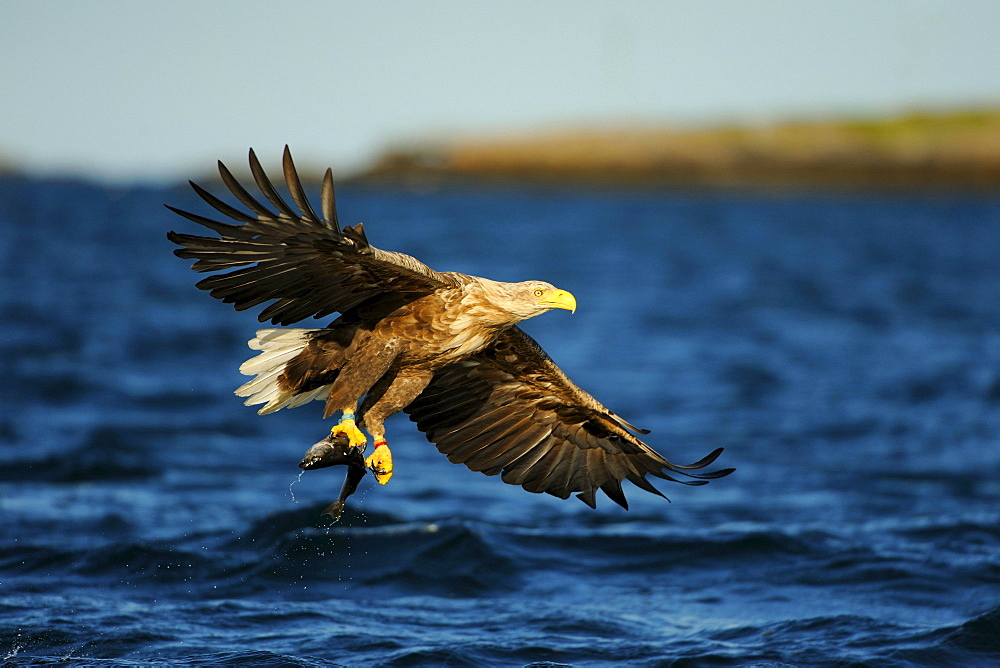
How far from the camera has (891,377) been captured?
624 inches

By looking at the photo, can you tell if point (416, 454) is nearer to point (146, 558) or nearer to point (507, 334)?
point (146, 558)

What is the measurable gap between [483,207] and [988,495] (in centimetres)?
5789

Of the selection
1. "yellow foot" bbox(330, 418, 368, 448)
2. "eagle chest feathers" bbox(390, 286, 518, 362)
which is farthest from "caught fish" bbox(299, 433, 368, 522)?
"eagle chest feathers" bbox(390, 286, 518, 362)

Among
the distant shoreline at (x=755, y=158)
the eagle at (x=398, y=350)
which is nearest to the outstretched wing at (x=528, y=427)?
the eagle at (x=398, y=350)

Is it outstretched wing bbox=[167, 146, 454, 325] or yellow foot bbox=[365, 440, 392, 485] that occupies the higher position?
outstretched wing bbox=[167, 146, 454, 325]

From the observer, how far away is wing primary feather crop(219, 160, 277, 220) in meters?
4.52

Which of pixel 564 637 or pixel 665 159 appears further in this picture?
pixel 665 159

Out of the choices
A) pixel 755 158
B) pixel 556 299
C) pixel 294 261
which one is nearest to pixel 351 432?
pixel 294 261

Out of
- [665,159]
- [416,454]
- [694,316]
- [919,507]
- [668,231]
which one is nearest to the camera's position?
[919,507]

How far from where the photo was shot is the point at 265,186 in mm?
4781

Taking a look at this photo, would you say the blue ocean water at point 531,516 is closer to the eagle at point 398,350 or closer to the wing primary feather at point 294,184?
the eagle at point 398,350

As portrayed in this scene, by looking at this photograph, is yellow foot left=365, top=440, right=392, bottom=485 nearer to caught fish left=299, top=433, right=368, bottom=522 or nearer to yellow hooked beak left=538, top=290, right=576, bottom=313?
caught fish left=299, top=433, right=368, bottom=522

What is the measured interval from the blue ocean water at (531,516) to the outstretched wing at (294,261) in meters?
2.26

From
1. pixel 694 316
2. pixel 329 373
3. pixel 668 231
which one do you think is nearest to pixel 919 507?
pixel 329 373
